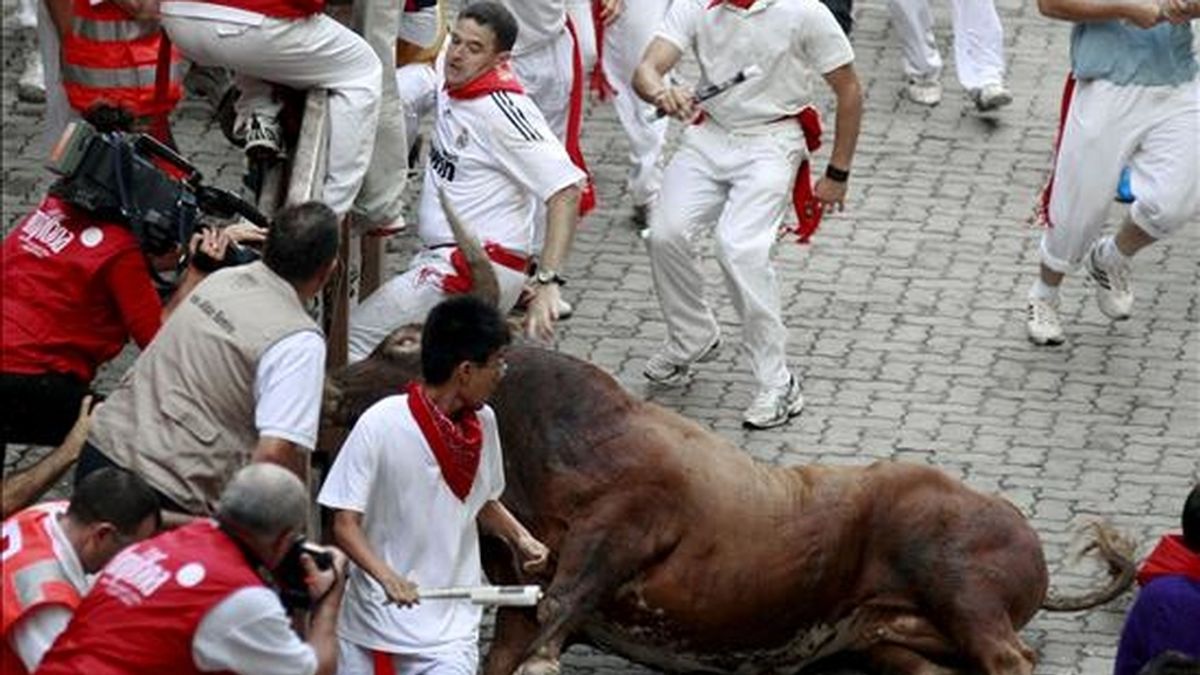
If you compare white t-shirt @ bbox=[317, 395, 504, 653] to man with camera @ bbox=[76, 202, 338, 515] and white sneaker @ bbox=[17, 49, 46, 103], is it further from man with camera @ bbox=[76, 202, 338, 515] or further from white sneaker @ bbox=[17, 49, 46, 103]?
white sneaker @ bbox=[17, 49, 46, 103]

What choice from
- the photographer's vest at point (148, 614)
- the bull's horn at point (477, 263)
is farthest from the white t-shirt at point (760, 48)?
the photographer's vest at point (148, 614)

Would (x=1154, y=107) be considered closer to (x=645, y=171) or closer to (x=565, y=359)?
(x=645, y=171)

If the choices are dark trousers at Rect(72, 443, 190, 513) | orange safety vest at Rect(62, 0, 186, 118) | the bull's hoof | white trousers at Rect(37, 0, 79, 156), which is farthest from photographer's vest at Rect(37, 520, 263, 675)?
white trousers at Rect(37, 0, 79, 156)

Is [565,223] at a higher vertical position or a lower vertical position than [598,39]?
higher

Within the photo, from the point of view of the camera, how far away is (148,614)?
955 centimetres

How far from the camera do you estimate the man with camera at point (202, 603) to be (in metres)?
9.54

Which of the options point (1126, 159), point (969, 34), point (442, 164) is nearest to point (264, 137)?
point (442, 164)

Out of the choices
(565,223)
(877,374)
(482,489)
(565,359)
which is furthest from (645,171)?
(482,489)

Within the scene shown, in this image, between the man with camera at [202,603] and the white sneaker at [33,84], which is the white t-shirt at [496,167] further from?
the man with camera at [202,603]

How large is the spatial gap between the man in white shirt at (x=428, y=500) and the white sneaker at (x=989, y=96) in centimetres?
715

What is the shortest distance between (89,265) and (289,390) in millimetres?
1205

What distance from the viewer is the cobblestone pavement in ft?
47.9

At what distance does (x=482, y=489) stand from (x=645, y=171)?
5560mm

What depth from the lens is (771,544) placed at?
1262 cm
